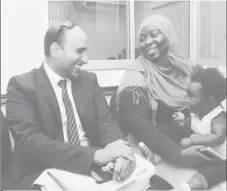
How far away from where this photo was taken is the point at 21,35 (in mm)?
1139

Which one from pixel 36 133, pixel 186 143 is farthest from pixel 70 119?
pixel 186 143

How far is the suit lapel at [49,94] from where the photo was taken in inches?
43.8

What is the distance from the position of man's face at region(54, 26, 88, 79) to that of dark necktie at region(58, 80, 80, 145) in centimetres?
5

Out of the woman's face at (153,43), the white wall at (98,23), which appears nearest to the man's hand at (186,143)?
the woman's face at (153,43)

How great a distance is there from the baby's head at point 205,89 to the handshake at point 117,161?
362 millimetres

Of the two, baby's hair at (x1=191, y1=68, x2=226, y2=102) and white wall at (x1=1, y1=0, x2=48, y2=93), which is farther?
baby's hair at (x1=191, y1=68, x2=226, y2=102)

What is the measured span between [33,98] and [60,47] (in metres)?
0.22

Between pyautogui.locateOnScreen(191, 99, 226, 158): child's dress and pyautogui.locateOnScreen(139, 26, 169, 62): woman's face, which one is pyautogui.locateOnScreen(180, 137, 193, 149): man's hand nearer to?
pyautogui.locateOnScreen(191, 99, 226, 158): child's dress

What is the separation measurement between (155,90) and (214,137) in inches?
13.5

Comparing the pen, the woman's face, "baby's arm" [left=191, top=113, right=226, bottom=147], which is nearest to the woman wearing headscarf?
the woman's face

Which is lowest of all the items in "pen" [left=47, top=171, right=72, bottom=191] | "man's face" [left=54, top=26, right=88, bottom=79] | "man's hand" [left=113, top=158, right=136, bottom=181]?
"pen" [left=47, top=171, right=72, bottom=191]

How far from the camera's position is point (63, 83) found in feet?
A: 3.77

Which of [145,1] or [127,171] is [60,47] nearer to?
[145,1]

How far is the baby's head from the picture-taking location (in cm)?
126
